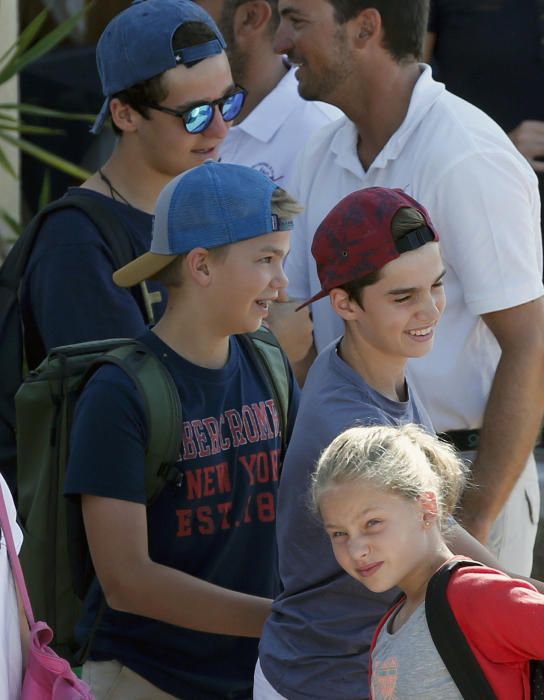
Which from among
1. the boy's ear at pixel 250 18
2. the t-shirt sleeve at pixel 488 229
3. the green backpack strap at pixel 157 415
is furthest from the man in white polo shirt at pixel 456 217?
the boy's ear at pixel 250 18

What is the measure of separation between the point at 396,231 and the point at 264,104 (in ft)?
6.08

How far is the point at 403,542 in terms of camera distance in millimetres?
2574

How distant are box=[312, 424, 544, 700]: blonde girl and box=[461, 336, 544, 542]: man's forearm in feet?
2.77

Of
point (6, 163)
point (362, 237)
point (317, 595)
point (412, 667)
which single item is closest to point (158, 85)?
point (362, 237)

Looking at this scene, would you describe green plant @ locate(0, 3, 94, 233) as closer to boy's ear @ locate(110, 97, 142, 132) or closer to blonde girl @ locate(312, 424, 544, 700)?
boy's ear @ locate(110, 97, 142, 132)

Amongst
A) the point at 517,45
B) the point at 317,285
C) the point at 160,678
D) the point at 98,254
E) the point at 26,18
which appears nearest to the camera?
the point at 160,678

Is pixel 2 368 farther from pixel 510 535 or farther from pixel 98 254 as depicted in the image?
pixel 510 535

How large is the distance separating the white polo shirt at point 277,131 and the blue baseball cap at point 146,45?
2.69 ft

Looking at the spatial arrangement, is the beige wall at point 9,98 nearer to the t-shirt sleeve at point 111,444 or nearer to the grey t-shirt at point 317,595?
the t-shirt sleeve at point 111,444

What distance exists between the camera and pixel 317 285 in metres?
3.90

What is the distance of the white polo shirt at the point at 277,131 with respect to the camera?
15.4ft

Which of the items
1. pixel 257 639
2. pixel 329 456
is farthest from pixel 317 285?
pixel 329 456

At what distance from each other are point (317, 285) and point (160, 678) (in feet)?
3.91

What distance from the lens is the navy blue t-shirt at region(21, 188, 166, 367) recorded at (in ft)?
11.5
